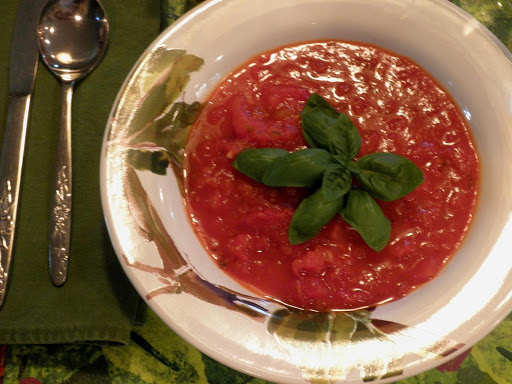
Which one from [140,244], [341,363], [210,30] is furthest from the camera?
[210,30]

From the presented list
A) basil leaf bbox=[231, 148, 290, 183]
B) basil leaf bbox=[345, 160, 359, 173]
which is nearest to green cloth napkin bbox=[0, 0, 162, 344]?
basil leaf bbox=[231, 148, 290, 183]

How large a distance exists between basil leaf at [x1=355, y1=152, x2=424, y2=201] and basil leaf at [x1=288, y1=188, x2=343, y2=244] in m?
0.13

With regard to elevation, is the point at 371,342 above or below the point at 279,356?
above

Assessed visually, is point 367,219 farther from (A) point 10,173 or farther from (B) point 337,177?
(A) point 10,173

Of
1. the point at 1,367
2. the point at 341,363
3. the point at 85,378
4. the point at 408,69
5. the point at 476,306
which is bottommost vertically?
the point at 1,367

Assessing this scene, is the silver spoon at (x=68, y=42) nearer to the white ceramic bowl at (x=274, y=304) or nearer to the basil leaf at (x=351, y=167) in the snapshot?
the white ceramic bowl at (x=274, y=304)

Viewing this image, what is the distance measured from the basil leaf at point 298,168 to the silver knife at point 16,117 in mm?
1127

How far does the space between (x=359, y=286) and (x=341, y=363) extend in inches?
13.6

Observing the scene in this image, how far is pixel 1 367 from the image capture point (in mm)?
1926

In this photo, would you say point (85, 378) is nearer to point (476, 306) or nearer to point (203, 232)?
point (203, 232)

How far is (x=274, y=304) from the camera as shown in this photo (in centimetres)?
178

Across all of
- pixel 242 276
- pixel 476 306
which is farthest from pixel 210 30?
pixel 476 306

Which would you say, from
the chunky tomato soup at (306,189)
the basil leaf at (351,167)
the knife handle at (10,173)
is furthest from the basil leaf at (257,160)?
the knife handle at (10,173)

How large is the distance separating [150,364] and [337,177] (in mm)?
1111
